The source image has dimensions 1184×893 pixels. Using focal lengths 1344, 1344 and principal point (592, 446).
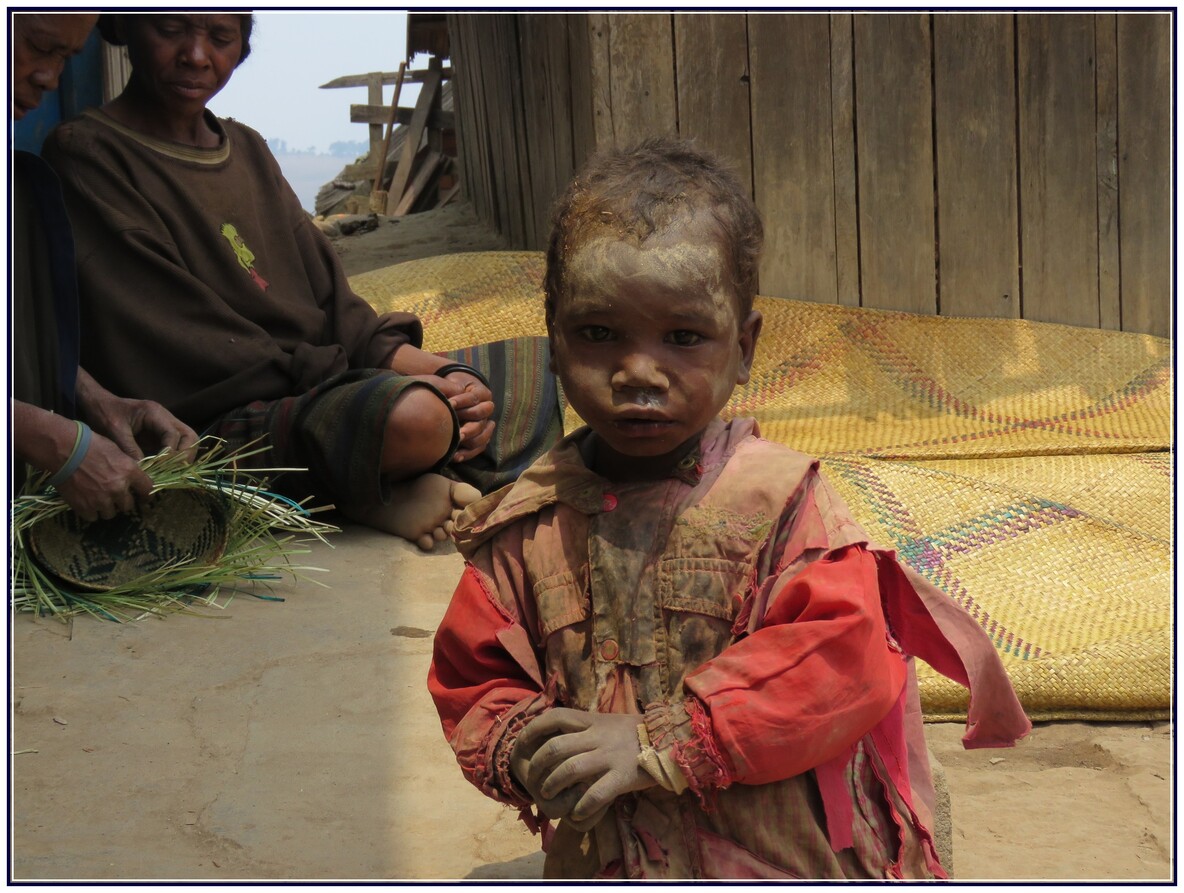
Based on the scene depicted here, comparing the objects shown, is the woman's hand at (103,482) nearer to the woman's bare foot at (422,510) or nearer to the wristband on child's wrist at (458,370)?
the woman's bare foot at (422,510)

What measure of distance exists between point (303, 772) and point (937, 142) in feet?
12.5

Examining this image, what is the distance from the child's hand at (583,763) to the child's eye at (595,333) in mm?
461

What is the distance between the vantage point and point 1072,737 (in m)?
2.93

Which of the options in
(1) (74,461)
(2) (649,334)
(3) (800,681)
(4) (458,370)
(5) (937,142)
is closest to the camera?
(3) (800,681)

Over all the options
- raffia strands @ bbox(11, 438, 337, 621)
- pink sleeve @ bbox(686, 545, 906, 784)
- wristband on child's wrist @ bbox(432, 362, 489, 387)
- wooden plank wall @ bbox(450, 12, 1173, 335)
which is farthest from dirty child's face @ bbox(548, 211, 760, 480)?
wooden plank wall @ bbox(450, 12, 1173, 335)

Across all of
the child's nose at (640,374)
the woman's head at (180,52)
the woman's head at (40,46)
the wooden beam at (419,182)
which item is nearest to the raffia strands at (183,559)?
the woman's head at (40,46)

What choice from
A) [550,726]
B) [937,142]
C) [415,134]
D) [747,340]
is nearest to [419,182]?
[415,134]

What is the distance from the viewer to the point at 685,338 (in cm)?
168

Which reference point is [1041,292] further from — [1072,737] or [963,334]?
[1072,737]

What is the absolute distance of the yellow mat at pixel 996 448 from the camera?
3.17 m

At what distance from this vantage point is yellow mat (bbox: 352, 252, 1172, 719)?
317cm

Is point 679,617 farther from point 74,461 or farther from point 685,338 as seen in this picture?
point 74,461

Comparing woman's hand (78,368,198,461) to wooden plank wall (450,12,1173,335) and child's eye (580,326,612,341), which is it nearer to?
wooden plank wall (450,12,1173,335)

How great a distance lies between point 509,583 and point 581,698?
183 millimetres
